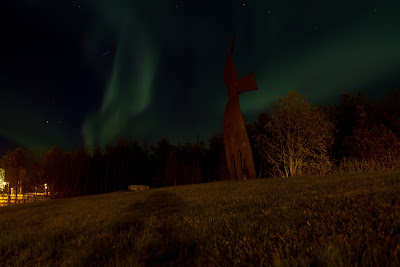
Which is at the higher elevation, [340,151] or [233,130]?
[233,130]

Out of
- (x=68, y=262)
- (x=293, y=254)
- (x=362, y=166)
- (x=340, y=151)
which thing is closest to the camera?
(x=293, y=254)

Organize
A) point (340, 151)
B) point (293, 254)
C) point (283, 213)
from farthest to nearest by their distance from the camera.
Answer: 1. point (340, 151)
2. point (283, 213)
3. point (293, 254)

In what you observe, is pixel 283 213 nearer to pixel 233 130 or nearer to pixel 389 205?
pixel 389 205

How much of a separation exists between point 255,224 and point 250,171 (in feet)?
46.9

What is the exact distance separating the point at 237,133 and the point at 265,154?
37.4ft

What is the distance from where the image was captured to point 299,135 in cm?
2092

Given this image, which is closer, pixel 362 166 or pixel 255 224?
pixel 255 224

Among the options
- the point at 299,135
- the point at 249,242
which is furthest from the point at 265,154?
the point at 249,242

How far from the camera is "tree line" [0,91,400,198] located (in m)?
20.9

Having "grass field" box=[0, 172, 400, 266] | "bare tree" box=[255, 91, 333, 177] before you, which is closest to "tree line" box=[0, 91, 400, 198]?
"bare tree" box=[255, 91, 333, 177]

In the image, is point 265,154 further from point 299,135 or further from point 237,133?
point 237,133

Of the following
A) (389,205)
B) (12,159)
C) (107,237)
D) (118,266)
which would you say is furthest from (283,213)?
(12,159)

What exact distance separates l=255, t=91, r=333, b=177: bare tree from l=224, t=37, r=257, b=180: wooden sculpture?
17.7ft

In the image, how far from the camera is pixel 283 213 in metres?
3.85
